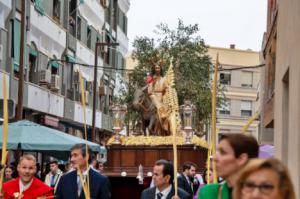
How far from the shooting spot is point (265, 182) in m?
4.13

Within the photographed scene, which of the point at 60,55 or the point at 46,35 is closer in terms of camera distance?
the point at 46,35

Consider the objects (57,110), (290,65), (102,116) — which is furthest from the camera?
(102,116)

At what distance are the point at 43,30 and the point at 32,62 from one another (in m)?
1.93

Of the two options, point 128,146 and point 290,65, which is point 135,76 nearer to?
point 128,146

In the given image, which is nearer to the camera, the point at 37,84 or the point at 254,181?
the point at 254,181

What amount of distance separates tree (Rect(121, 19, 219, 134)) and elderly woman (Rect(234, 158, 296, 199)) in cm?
3462

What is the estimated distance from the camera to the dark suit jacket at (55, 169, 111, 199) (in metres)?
10.0

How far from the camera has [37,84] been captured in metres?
38.2

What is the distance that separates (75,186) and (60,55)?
33023 millimetres

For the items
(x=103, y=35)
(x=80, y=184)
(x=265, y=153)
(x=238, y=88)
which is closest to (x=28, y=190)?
(x=80, y=184)

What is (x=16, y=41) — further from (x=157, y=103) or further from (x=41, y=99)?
(x=157, y=103)

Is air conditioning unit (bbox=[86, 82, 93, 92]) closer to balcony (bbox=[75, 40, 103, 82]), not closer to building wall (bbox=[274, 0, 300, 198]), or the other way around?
balcony (bbox=[75, 40, 103, 82])

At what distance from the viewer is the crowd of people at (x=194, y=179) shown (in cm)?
416

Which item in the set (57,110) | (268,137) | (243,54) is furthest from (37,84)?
(243,54)
